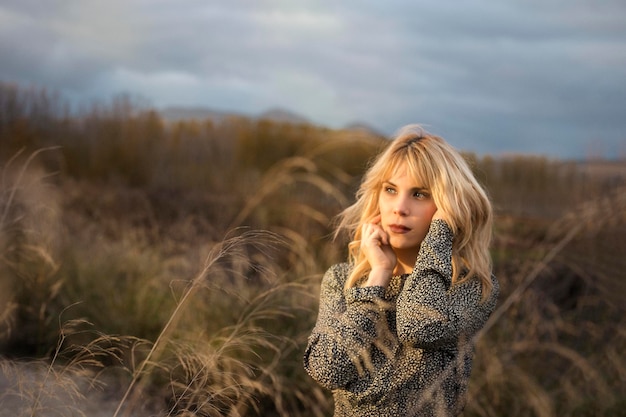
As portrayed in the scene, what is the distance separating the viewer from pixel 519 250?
19.0ft

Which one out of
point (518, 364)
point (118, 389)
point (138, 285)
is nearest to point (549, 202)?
point (518, 364)

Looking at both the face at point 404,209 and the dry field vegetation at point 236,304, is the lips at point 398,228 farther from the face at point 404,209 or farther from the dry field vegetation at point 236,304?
the dry field vegetation at point 236,304

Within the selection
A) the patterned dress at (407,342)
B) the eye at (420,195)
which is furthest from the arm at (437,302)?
the eye at (420,195)

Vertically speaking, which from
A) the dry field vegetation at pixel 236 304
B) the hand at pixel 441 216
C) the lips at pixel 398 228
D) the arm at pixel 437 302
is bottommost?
the dry field vegetation at pixel 236 304

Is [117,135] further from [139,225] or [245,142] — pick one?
[139,225]

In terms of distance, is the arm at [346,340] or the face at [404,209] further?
the face at [404,209]

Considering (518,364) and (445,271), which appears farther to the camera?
(518,364)

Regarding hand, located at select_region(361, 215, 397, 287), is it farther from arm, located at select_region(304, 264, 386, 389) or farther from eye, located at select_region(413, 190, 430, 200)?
eye, located at select_region(413, 190, 430, 200)

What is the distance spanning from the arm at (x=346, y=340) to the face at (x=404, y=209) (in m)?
0.23

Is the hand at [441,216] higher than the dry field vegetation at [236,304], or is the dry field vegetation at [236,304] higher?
the hand at [441,216]

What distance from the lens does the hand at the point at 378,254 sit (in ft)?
8.18

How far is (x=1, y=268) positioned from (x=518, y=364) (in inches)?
135

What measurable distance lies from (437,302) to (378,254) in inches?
10.5

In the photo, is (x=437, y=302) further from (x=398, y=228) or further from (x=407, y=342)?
(x=398, y=228)
